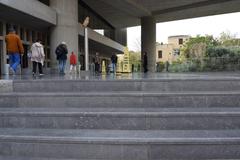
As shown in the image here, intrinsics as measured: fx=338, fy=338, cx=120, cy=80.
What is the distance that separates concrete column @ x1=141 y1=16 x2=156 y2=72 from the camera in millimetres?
43906

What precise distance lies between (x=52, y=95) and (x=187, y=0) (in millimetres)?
32871

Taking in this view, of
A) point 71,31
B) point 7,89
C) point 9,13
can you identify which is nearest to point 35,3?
point 9,13

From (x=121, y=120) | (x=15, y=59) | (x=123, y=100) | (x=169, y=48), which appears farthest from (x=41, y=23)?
(x=169, y=48)

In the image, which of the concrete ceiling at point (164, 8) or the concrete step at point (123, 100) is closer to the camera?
the concrete step at point (123, 100)

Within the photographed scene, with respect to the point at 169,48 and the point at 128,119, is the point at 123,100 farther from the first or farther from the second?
the point at 169,48

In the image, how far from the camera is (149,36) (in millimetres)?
45188

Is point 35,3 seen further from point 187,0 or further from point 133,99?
point 187,0

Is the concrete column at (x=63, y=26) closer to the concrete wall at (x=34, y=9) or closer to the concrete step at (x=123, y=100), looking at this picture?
the concrete wall at (x=34, y=9)

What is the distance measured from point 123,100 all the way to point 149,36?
39.7 meters

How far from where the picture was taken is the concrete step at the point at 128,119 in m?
5.35

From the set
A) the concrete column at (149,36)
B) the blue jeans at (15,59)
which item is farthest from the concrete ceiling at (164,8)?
the blue jeans at (15,59)

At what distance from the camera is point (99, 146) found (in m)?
4.82

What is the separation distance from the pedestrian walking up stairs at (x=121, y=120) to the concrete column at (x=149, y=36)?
37.0m

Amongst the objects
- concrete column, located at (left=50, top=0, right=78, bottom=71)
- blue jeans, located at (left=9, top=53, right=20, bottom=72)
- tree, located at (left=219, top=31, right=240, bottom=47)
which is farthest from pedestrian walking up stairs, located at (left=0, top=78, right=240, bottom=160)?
tree, located at (left=219, top=31, right=240, bottom=47)
